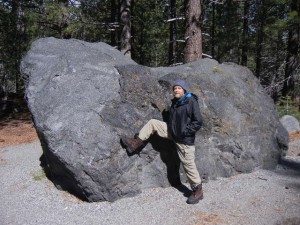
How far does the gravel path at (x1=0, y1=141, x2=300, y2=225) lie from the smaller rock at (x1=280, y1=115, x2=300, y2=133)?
509cm

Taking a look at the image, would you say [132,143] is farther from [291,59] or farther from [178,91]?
[291,59]

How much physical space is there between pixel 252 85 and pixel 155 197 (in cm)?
354

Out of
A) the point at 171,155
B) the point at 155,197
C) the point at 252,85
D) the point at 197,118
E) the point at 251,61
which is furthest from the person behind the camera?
the point at 251,61

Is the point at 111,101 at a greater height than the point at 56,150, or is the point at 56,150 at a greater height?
the point at 111,101

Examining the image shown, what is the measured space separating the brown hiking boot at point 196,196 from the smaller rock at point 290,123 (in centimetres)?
698

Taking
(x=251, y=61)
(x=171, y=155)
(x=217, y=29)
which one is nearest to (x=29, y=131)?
(x=171, y=155)

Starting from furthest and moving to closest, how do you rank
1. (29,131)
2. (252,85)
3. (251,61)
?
(251,61) < (29,131) < (252,85)

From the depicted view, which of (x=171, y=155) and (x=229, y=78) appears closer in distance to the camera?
(x=171, y=155)

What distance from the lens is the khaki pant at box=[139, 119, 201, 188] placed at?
573 cm

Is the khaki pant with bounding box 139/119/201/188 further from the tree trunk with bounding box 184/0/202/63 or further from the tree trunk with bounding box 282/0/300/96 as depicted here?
the tree trunk with bounding box 282/0/300/96

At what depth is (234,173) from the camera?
6734 millimetres

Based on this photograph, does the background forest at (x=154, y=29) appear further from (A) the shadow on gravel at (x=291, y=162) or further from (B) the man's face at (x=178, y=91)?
(B) the man's face at (x=178, y=91)

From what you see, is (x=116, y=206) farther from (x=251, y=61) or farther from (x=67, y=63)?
(x=251, y=61)

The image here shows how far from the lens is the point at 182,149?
5.78 m
